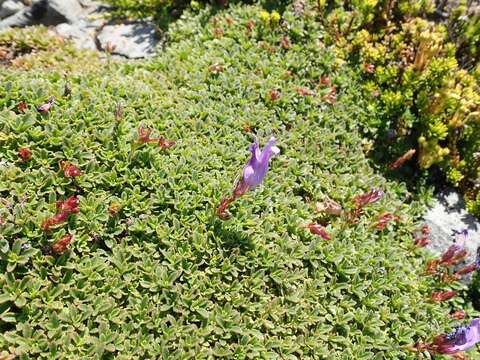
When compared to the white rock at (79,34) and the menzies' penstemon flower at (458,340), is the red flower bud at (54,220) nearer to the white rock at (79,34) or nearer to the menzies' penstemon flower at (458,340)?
the menzies' penstemon flower at (458,340)

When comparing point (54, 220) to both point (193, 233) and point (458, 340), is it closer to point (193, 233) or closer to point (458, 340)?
point (193, 233)

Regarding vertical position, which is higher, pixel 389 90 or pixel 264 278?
pixel 389 90

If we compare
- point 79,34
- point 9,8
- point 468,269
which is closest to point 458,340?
point 468,269

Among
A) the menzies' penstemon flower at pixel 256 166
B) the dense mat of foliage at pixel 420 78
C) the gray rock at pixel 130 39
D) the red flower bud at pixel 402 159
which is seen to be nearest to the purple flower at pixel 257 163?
the menzies' penstemon flower at pixel 256 166

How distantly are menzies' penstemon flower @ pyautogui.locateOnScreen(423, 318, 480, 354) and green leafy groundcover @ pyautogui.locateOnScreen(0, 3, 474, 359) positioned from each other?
18 centimetres

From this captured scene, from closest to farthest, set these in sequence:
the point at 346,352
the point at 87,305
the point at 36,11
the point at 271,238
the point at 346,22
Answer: the point at 87,305 < the point at 346,352 < the point at 271,238 < the point at 346,22 < the point at 36,11

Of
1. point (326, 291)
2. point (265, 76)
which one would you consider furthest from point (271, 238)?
point (265, 76)

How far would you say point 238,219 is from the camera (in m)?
3.73

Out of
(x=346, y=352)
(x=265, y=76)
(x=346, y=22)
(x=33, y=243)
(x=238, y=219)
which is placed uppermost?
(x=346, y=22)

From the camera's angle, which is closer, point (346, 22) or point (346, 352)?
point (346, 352)

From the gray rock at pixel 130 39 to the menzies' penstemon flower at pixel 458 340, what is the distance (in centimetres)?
457

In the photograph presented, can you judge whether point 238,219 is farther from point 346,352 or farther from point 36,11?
point 36,11

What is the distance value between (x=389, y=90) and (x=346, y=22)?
1.21m

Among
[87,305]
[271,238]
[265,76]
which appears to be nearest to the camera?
[87,305]
